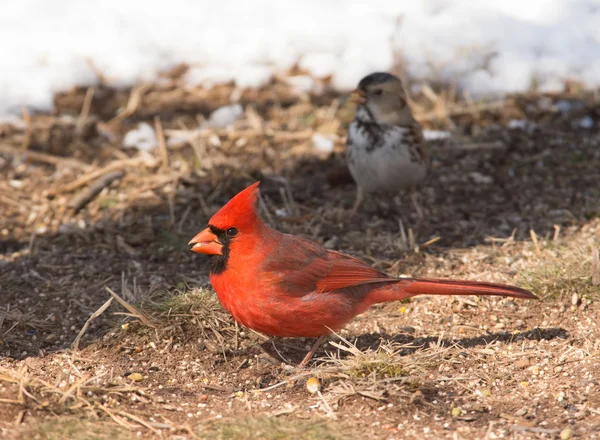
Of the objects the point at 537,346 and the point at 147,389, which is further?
the point at 537,346

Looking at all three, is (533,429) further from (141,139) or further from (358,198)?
(141,139)

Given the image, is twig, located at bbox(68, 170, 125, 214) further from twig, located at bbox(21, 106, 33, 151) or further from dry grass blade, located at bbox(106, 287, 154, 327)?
dry grass blade, located at bbox(106, 287, 154, 327)

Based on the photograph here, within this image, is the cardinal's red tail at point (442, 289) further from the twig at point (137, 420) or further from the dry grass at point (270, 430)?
the twig at point (137, 420)

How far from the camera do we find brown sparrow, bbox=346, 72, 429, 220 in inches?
206

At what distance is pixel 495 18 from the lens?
792 centimetres

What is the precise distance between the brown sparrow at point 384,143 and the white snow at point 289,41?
1.41m

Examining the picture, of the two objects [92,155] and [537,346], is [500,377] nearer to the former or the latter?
[537,346]

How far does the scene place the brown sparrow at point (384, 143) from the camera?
206 inches

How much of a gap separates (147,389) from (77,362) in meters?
0.38

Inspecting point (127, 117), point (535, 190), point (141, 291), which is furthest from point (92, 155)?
point (535, 190)

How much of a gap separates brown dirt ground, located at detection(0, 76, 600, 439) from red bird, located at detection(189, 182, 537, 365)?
200 millimetres

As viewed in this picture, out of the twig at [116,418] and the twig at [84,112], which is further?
the twig at [84,112]

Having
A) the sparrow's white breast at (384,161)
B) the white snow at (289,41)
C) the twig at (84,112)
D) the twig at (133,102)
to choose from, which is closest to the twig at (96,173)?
the twig at (84,112)

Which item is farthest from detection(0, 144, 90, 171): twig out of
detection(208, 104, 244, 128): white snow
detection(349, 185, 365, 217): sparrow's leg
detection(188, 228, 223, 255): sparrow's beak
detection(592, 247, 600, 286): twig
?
detection(592, 247, 600, 286): twig
